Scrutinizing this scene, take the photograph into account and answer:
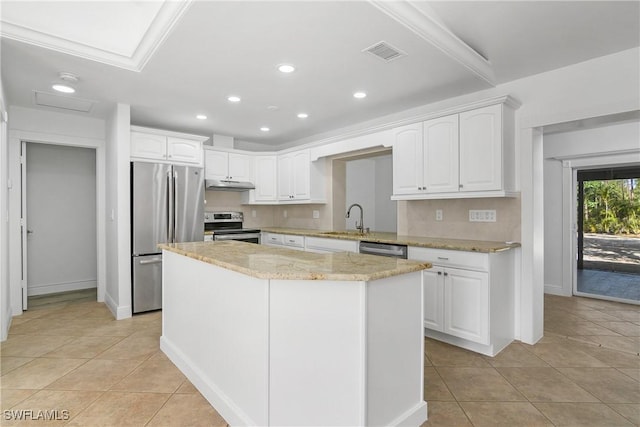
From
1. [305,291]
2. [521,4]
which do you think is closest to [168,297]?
[305,291]

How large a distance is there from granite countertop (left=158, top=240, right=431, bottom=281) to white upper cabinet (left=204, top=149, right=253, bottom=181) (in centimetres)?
275

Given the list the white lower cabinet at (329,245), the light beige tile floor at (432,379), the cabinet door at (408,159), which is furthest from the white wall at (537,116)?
the white lower cabinet at (329,245)

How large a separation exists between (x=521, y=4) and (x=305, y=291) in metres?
2.12

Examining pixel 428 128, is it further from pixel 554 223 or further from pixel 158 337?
pixel 158 337

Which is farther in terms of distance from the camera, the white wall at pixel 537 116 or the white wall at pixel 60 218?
the white wall at pixel 60 218

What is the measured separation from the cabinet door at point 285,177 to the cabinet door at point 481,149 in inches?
107

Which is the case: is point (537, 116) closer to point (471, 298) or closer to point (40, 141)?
point (471, 298)

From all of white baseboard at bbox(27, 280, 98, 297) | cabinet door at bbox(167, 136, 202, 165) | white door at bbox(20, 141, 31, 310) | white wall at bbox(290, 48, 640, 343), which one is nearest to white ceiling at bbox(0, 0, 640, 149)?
white wall at bbox(290, 48, 640, 343)

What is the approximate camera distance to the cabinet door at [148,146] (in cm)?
396

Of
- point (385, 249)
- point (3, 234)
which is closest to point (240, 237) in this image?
point (385, 249)

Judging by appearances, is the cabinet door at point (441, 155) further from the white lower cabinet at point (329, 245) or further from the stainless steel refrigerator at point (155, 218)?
the stainless steel refrigerator at point (155, 218)

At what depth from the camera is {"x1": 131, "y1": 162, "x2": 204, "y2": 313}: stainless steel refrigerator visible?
3934mm

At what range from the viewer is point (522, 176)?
10.3ft
